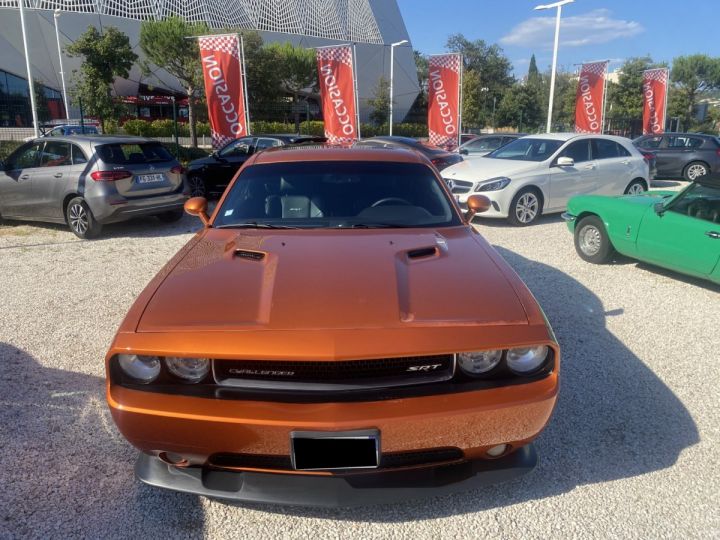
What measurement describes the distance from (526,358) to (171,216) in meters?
8.26

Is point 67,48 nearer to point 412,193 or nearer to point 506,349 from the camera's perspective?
point 412,193

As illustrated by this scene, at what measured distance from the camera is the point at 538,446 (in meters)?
2.78

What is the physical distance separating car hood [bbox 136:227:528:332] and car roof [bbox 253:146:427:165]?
0.90 metres

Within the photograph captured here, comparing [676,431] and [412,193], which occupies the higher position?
[412,193]

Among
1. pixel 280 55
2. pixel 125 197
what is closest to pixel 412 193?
pixel 125 197

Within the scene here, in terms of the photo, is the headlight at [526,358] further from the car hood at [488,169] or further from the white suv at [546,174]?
the car hood at [488,169]

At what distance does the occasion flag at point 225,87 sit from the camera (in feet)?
46.1

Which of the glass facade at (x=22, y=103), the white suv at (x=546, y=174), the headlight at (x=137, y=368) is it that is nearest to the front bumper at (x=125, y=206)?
the white suv at (x=546, y=174)

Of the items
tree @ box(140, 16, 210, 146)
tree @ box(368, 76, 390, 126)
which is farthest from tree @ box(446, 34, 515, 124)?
tree @ box(140, 16, 210, 146)

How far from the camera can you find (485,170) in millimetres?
9336

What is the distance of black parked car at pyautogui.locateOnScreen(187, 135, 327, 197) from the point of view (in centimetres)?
1153

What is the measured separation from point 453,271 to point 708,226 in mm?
4009

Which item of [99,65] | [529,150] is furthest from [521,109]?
[529,150]

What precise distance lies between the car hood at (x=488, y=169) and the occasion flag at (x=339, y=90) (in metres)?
7.17
